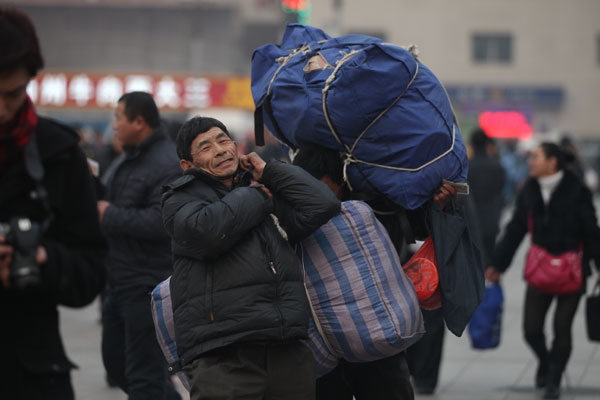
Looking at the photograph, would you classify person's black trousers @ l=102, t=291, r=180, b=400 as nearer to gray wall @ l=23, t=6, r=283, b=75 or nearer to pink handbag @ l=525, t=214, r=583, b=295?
pink handbag @ l=525, t=214, r=583, b=295

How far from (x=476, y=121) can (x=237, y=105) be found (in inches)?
781

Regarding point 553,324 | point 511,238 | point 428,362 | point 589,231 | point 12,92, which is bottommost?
point 428,362

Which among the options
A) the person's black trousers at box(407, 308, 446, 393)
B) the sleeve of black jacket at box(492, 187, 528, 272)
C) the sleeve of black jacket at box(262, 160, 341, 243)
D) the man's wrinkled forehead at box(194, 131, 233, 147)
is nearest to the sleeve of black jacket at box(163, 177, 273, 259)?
the sleeve of black jacket at box(262, 160, 341, 243)

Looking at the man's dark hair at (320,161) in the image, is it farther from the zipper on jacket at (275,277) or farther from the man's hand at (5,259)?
the man's hand at (5,259)

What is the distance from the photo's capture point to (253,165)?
411 cm

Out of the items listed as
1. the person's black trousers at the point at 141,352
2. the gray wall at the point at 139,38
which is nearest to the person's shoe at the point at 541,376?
the person's black trousers at the point at 141,352

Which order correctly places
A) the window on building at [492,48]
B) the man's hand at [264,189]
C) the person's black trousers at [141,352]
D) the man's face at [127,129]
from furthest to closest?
the window on building at [492,48] → the man's face at [127,129] → the person's black trousers at [141,352] → the man's hand at [264,189]

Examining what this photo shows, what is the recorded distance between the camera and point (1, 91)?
8.90ft

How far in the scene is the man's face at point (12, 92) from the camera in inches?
107

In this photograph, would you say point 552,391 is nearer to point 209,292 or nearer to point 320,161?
point 320,161

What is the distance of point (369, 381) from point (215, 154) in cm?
119

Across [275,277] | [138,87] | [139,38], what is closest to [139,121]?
[275,277]

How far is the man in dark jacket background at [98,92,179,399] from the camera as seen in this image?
5.54 meters

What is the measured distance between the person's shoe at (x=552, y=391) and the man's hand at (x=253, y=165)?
393cm
